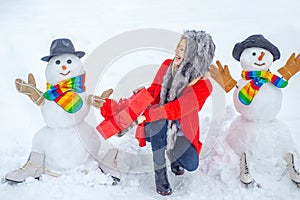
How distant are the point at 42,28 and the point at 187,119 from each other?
2.50 meters

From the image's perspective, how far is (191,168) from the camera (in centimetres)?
162

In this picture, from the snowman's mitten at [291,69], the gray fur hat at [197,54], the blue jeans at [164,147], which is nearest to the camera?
the gray fur hat at [197,54]

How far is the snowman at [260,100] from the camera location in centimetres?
169

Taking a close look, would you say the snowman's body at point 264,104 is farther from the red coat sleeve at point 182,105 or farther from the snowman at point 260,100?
the red coat sleeve at point 182,105

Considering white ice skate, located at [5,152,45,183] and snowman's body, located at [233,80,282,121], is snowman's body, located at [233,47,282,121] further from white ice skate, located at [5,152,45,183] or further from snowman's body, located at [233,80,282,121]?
white ice skate, located at [5,152,45,183]

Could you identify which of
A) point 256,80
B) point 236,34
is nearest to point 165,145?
point 256,80

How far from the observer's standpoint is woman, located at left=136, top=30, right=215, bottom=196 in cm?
148

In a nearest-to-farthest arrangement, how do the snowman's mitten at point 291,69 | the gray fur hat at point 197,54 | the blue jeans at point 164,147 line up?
the gray fur hat at point 197,54 < the blue jeans at point 164,147 < the snowman's mitten at point 291,69

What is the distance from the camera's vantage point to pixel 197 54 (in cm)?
146

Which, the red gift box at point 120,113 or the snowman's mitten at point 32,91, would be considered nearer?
the red gift box at point 120,113

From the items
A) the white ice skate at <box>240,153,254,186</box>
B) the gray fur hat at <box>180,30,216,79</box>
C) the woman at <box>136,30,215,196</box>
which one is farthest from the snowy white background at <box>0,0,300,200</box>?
the gray fur hat at <box>180,30,216,79</box>

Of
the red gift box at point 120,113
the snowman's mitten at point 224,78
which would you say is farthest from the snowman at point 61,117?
the snowman's mitten at point 224,78

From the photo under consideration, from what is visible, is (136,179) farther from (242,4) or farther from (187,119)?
(242,4)

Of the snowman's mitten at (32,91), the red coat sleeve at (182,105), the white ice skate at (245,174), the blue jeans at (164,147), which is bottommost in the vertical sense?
the white ice skate at (245,174)
